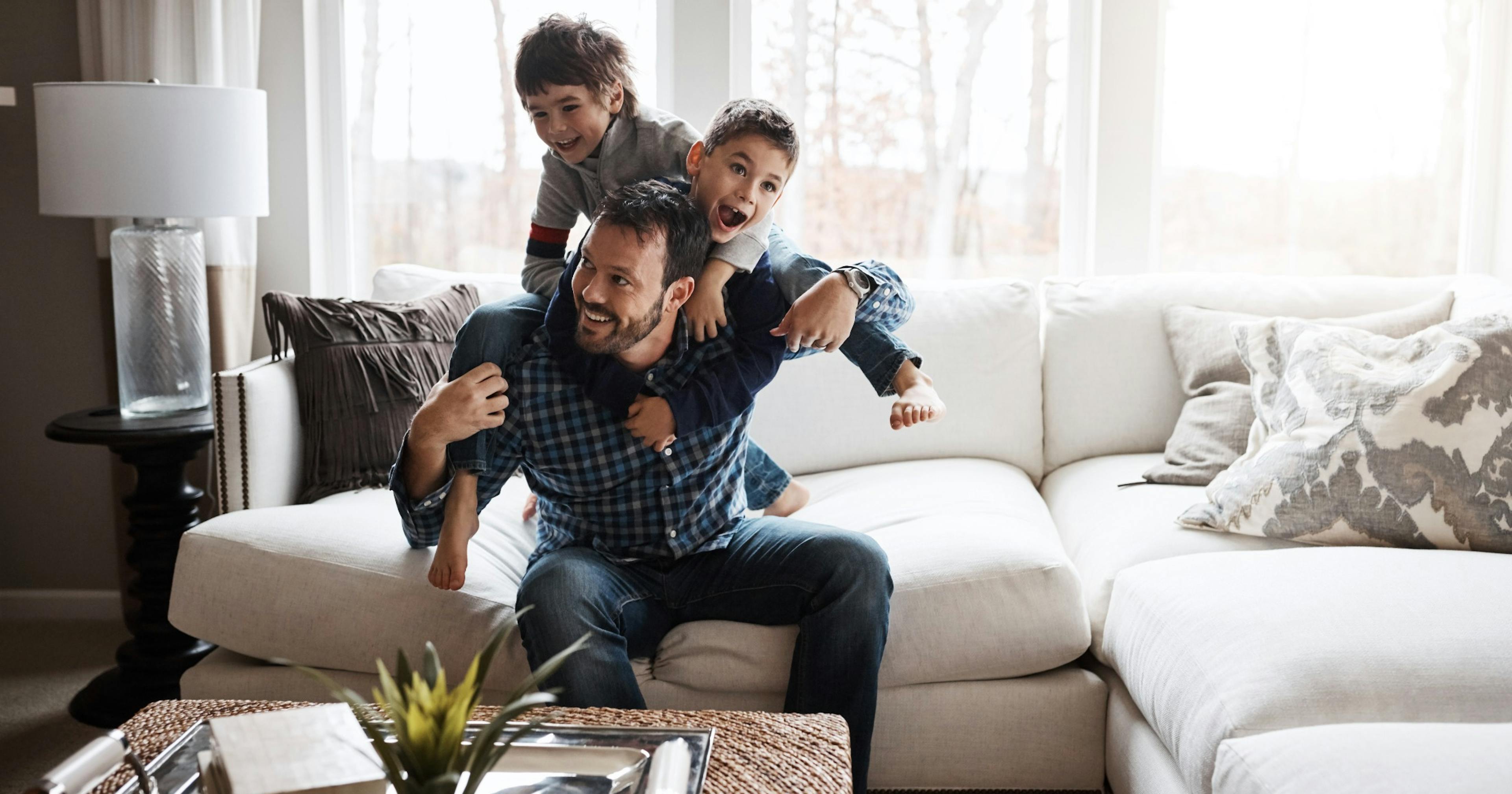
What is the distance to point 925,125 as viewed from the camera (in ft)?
9.67

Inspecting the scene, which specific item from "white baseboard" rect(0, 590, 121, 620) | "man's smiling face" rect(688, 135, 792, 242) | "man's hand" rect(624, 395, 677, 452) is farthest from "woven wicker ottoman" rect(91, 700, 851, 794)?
"white baseboard" rect(0, 590, 121, 620)

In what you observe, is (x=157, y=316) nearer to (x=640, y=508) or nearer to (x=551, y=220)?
(x=551, y=220)

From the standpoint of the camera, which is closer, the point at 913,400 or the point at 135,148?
the point at 913,400

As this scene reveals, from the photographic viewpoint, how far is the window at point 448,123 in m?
2.98

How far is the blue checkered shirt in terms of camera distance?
1.65m

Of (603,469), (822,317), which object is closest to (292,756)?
(603,469)

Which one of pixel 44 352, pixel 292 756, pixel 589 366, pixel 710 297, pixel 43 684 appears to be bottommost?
pixel 43 684

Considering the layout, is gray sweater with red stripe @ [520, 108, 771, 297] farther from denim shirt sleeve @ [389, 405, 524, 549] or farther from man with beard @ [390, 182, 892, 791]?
denim shirt sleeve @ [389, 405, 524, 549]

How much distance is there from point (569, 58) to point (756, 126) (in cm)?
31

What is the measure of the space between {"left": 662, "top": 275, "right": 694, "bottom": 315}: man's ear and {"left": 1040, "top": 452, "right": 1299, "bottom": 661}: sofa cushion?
0.78 m

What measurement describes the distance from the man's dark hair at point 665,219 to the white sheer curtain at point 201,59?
159 cm

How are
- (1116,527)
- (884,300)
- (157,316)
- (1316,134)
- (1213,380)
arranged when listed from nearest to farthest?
(884,300), (1116,527), (1213,380), (157,316), (1316,134)

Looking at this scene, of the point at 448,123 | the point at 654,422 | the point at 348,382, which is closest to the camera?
the point at 654,422

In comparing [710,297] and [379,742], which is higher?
[710,297]
